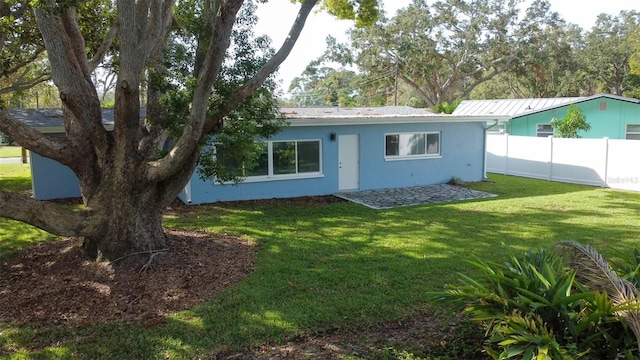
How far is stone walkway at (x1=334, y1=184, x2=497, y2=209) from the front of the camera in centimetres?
1426

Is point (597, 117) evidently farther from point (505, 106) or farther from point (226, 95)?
point (226, 95)

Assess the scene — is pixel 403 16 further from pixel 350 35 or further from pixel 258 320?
pixel 258 320

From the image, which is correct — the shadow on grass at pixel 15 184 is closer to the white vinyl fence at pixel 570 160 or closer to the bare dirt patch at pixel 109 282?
the bare dirt patch at pixel 109 282

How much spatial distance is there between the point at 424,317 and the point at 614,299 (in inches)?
86.0

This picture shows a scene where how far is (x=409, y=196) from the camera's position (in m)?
15.3

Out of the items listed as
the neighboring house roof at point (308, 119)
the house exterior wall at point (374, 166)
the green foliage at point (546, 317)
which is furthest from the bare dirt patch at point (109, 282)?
the neighboring house roof at point (308, 119)

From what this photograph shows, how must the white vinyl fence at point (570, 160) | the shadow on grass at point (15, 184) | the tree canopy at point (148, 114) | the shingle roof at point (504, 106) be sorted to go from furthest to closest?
the shingle roof at point (504, 106), the shadow on grass at point (15, 184), the white vinyl fence at point (570, 160), the tree canopy at point (148, 114)

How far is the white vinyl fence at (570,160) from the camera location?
16516mm

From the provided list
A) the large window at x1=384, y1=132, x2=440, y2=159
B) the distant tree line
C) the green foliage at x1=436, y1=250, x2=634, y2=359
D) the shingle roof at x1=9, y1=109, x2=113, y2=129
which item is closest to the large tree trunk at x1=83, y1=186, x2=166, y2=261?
the green foliage at x1=436, y1=250, x2=634, y2=359

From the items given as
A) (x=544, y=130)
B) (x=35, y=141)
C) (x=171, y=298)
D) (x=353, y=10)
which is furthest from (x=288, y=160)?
(x=544, y=130)

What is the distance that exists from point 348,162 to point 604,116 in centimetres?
1528

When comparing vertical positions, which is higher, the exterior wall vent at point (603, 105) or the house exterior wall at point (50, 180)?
the exterior wall vent at point (603, 105)

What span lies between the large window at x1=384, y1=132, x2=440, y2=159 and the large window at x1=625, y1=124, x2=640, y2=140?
1191cm

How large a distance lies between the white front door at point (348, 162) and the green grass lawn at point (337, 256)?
227 cm
